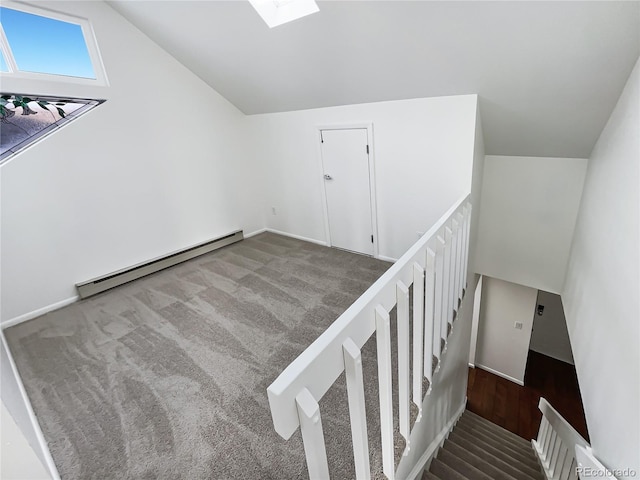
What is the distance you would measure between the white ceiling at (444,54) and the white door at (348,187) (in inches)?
15.8

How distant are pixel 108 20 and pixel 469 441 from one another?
5.29 metres

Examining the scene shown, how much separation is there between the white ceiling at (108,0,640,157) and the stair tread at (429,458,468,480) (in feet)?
8.90

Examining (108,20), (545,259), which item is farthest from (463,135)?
(108,20)

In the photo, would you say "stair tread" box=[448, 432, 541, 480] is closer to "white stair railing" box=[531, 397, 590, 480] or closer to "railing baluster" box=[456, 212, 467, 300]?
"white stair railing" box=[531, 397, 590, 480]

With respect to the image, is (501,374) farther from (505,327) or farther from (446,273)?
(446,273)

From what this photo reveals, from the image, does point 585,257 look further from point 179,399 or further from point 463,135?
point 179,399

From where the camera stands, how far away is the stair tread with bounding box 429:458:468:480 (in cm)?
209

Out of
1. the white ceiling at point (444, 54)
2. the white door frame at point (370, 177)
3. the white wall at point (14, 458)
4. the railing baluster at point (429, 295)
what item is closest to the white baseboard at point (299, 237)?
the white door frame at point (370, 177)

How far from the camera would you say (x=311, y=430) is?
2.50ft

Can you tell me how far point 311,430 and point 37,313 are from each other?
11.3ft

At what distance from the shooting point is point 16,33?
8.33 ft

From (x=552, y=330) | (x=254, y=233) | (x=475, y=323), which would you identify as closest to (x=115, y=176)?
(x=254, y=233)

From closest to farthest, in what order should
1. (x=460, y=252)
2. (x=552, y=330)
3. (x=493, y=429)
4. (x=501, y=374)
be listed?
(x=460, y=252)
(x=493, y=429)
(x=501, y=374)
(x=552, y=330)

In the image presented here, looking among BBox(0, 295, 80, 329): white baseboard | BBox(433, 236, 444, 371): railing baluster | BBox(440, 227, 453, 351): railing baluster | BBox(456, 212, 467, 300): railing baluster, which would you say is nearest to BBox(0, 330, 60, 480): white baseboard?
BBox(0, 295, 80, 329): white baseboard
